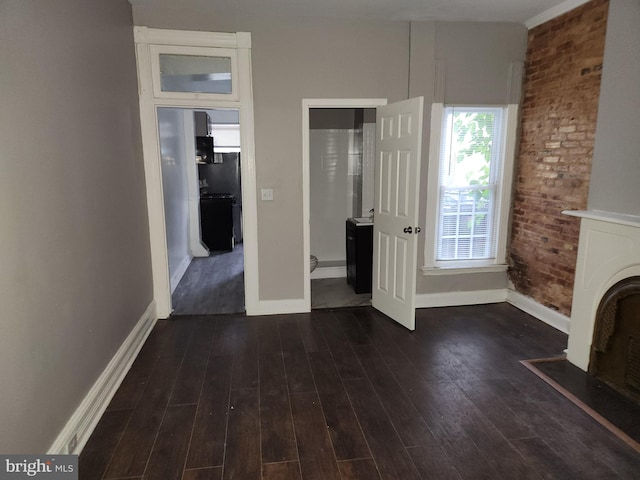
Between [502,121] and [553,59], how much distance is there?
0.68 metres

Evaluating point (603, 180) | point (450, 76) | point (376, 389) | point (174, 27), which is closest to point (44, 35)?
point (174, 27)

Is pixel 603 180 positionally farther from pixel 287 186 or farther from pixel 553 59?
pixel 287 186

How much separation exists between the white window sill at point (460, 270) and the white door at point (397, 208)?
1.58 ft

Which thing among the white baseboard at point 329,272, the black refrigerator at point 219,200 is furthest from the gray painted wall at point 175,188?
the white baseboard at point 329,272

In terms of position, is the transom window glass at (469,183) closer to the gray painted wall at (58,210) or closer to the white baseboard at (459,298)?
the white baseboard at (459,298)

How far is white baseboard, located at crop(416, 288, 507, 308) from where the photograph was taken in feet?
14.1

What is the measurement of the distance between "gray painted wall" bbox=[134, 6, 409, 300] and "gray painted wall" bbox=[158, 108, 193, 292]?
1.34 metres

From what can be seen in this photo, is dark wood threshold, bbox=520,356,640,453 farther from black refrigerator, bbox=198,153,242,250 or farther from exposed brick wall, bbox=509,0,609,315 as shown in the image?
black refrigerator, bbox=198,153,242,250

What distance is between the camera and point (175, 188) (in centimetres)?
568

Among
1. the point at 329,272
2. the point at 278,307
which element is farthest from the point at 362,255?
the point at 278,307

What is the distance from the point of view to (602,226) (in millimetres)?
2844

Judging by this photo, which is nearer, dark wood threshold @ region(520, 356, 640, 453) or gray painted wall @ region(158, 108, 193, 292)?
dark wood threshold @ region(520, 356, 640, 453)

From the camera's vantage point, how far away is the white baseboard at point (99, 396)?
205 centimetres

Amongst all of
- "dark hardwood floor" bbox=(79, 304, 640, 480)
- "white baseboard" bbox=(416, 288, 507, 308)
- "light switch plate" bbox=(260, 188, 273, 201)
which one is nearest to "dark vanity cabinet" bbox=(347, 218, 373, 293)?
"white baseboard" bbox=(416, 288, 507, 308)
